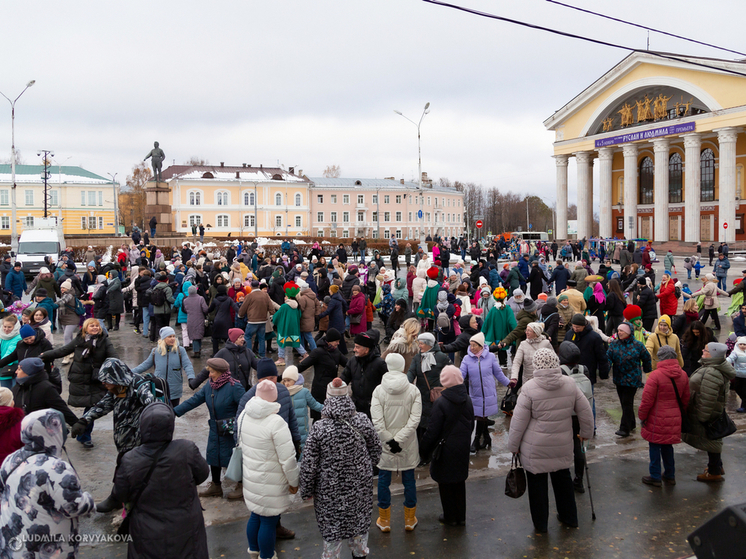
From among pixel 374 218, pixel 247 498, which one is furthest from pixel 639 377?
pixel 374 218

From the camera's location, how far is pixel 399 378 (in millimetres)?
5086

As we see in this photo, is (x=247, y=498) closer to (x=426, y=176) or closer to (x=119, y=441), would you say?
(x=119, y=441)

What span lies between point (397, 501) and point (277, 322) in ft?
18.9

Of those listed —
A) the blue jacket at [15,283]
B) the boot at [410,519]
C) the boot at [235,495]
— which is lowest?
the boot at [235,495]

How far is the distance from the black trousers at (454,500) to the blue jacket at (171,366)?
10.8ft

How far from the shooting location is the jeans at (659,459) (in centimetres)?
596

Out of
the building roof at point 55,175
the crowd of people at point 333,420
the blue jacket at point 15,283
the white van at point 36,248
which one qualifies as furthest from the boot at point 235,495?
the building roof at point 55,175

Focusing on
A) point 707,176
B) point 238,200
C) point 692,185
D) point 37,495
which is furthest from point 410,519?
point 238,200

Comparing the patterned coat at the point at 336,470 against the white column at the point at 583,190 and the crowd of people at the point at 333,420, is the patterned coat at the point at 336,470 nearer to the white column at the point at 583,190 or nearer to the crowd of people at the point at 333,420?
the crowd of people at the point at 333,420

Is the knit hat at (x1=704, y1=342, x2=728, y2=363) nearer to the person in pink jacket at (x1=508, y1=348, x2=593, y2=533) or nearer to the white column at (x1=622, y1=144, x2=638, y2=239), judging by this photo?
Answer: the person in pink jacket at (x1=508, y1=348, x2=593, y2=533)

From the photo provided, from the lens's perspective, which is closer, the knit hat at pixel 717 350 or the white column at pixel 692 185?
the knit hat at pixel 717 350

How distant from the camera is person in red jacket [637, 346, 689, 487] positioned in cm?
587

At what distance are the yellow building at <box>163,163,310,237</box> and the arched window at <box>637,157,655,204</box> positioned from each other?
39.0 meters

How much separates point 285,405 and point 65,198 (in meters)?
79.6
